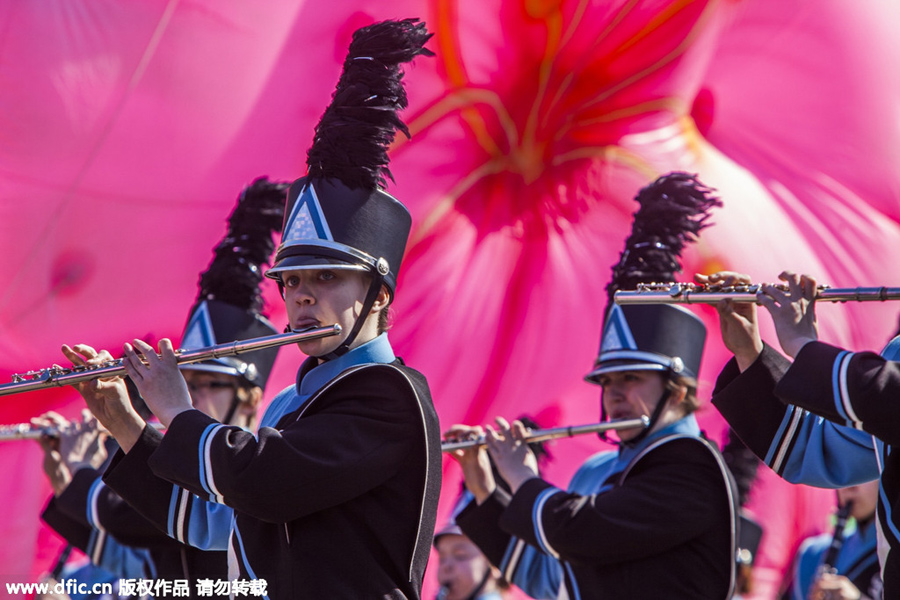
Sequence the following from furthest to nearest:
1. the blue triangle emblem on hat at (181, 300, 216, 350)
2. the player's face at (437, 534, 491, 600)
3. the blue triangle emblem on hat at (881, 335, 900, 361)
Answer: the player's face at (437, 534, 491, 600), the blue triangle emblem on hat at (181, 300, 216, 350), the blue triangle emblem on hat at (881, 335, 900, 361)

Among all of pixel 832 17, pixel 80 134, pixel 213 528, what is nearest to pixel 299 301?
pixel 213 528

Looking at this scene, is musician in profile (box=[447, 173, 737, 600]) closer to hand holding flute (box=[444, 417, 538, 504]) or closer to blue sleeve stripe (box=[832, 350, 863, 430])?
hand holding flute (box=[444, 417, 538, 504])

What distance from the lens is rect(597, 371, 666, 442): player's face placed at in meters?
4.64

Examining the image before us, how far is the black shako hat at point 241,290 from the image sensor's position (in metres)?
4.87

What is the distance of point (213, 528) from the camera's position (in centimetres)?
330

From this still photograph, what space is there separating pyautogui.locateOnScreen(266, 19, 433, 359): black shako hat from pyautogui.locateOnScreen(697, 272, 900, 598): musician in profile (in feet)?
3.25

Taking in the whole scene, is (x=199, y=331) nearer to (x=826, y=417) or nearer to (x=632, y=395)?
(x=632, y=395)

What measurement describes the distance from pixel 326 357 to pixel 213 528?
0.69 meters

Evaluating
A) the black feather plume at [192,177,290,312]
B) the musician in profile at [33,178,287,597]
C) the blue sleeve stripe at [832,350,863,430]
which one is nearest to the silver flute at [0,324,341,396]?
the musician in profile at [33,178,287,597]

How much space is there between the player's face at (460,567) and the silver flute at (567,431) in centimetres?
150

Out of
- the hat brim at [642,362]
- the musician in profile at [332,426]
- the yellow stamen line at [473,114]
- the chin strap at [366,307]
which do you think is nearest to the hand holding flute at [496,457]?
the hat brim at [642,362]

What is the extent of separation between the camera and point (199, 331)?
4.90 meters

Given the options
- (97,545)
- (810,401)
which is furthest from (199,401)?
(810,401)

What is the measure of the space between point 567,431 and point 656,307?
69cm
